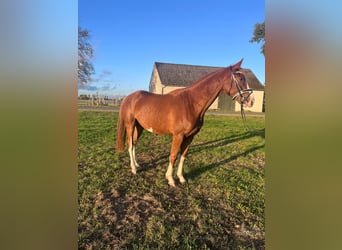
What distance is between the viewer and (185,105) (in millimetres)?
3041

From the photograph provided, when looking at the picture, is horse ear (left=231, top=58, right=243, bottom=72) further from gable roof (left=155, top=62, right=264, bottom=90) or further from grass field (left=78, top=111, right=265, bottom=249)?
gable roof (left=155, top=62, right=264, bottom=90)

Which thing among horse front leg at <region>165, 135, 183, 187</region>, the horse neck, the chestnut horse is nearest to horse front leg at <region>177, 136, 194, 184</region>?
the chestnut horse

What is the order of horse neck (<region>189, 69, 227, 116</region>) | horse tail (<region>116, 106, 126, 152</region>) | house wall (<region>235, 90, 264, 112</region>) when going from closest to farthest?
house wall (<region>235, 90, 264, 112</region>)
horse neck (<region>189, 69, 227, 116</region>)
horse tail (<region>116, 106, 126, 152</region>)

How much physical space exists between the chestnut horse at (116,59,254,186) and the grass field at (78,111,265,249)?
39 centimetres

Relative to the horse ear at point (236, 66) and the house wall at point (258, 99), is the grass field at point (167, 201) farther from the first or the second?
the horse ear at point (236, 66)

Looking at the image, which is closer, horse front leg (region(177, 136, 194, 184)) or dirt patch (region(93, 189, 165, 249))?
dirt patch (region(93, 189, 165, 249))

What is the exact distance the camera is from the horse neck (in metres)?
2.93

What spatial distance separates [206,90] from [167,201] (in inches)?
59.5

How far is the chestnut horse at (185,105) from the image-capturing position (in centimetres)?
279

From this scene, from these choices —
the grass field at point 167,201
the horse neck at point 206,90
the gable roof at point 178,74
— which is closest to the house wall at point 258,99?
the horse neck at point 206,90

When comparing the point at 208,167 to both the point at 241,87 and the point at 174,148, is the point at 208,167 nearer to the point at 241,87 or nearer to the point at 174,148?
the point at 174,148
